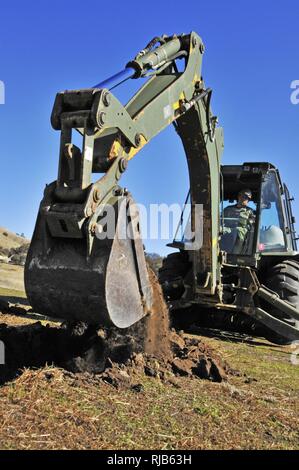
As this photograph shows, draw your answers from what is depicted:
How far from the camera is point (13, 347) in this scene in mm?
5340

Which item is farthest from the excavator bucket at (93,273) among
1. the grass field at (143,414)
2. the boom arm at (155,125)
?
the grass field at (143,414)

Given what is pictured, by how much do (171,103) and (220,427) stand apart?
10.7 ft

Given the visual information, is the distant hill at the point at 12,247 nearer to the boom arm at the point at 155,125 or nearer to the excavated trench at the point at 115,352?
the boom arm at the point at 155,125

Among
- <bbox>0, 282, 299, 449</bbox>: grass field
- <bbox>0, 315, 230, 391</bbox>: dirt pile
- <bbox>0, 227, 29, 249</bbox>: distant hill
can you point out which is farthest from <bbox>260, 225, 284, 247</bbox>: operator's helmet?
<bbox>0, 227, 29, 249</bbox>: distant hill

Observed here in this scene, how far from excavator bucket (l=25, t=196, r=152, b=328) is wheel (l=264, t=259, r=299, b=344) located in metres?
4.36

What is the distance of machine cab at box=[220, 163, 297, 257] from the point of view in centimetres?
842

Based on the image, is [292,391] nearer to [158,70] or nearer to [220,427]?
[220,427]

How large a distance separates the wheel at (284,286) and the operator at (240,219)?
0.67 meters

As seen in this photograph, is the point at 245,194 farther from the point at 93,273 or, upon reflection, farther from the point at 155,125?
the point at 93,273

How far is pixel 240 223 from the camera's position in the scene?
8539 millimetres

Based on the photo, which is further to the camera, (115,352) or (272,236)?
(272,236)

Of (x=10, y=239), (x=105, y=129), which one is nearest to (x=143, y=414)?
(x=105, y=129)

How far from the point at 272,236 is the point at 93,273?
5.17m
